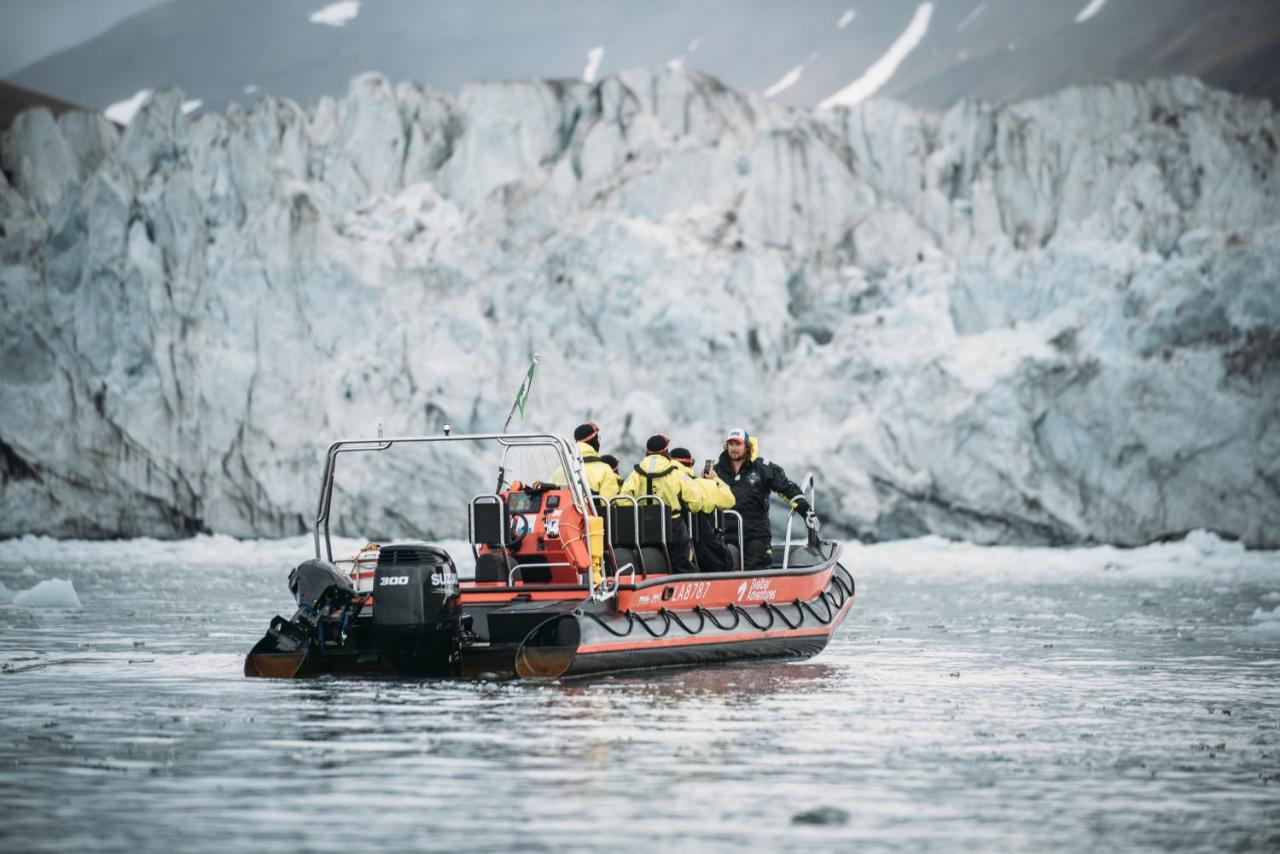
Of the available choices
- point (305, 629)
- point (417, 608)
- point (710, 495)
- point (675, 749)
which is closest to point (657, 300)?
point (710, 495)

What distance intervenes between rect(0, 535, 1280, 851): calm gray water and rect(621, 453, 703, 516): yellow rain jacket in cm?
139

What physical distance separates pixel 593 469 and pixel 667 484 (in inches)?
25.8

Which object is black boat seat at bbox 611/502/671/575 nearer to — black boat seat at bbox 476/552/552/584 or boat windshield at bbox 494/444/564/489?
black boat seat at bbox 476/552/552/584

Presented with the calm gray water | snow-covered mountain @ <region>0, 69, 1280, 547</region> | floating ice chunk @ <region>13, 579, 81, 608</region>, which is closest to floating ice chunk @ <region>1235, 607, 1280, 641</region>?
the calm gray water

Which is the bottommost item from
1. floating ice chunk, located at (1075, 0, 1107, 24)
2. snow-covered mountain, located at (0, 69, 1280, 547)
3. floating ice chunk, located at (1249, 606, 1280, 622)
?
floating ice chunk, located at (1249, 606, 1280, 622)

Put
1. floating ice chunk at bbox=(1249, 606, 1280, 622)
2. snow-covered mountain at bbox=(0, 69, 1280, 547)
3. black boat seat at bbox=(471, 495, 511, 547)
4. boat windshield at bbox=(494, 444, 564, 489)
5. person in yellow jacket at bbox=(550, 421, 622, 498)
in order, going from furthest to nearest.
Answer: snow-covered mountain at bbox=(0, 69, 1280, 547) < floating ice chunk at bbox=(1249, 606, 1280, 622) < boat windshield at bbox=(494, 444, 564, 489) < person in yellow jacket at bbox=(550, 421, 622, 498) < black boat seat at bbox=(471, 495, 511, 547)

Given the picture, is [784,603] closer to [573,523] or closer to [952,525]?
[573,523]

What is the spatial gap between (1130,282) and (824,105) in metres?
12.6

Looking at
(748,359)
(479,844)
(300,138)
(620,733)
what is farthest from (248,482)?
(479,844)

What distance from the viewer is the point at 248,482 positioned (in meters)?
31.5

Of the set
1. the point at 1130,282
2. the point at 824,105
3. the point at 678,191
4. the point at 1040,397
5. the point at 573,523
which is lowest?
the point at 573,523

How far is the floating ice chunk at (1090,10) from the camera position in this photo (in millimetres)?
42375

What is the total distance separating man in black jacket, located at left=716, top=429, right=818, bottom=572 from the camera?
1230cm

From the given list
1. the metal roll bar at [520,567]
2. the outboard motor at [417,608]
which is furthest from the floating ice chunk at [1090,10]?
the outboard motor at [417,608]
